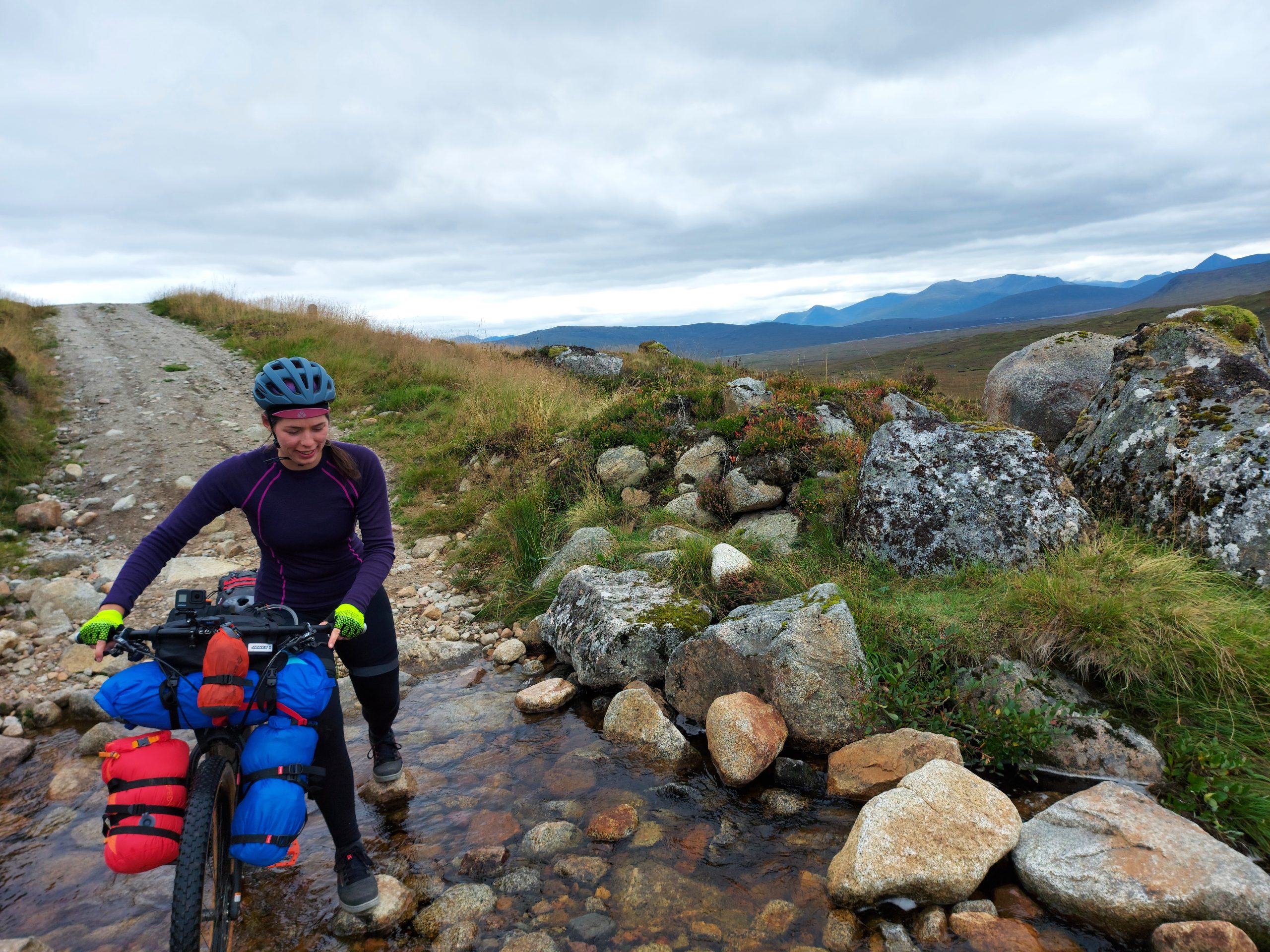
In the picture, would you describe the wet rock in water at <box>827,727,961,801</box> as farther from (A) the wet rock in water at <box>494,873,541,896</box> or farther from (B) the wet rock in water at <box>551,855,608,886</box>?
(A) the wet rock in water at <box>494,873,541,896</box>

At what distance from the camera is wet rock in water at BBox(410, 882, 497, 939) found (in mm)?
3441

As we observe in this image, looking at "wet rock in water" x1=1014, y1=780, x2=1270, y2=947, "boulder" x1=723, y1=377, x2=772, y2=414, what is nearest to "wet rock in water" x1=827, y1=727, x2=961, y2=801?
"wet rock in water" x1=1014, y1=780, x2=1270, y2=947

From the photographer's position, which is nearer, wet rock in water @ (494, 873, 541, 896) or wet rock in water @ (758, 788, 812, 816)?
wet rock in water @ (494, 873, 541, 896)

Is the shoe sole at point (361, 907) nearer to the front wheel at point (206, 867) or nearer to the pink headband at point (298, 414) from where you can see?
the front wheel at point (206, 867)

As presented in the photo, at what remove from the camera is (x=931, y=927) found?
3.22 m

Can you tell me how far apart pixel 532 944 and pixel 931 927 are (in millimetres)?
2015

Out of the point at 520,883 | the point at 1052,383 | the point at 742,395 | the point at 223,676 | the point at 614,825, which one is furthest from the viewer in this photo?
the point at 1052,383

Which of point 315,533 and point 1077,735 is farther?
point 1077,735

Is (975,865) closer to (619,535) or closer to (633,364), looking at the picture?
(619,535)

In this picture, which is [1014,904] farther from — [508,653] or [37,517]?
[37,517]

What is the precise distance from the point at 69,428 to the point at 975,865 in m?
15.7

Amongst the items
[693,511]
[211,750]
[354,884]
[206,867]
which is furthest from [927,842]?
[693,511]

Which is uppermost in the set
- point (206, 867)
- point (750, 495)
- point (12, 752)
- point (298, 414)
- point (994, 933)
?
point (298, 414)

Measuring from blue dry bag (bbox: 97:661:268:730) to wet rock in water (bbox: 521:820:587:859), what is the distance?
6.60ft
